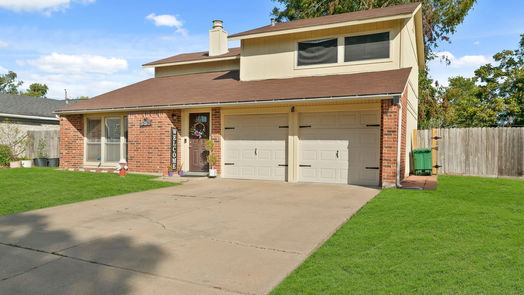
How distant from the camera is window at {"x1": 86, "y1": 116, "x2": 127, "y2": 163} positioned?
542 inches

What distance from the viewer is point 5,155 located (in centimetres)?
1614

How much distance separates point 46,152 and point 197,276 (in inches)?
A: 701

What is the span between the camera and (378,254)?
399 centimetres

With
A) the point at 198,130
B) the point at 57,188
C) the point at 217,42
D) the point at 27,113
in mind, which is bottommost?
the point at 57,188

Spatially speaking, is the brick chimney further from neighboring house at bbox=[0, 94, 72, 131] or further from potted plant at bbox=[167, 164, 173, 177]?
neighboring house at bbox=[0, 94, 72, 131]

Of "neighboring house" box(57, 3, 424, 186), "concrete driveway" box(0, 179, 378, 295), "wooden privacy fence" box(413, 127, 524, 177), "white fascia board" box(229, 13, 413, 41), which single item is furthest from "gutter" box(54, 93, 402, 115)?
"wooden privacy fence" box(413, 127, 524, 177)

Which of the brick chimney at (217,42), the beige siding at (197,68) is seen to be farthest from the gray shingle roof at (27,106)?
the brick chimney at (217,42)

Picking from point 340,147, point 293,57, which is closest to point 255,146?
point 340,147

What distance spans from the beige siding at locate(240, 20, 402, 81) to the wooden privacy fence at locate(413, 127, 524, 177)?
4248 mm

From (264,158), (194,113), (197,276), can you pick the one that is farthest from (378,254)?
(194,113)

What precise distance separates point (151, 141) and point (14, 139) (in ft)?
32.9

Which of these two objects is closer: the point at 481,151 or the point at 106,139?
the point at 481,151

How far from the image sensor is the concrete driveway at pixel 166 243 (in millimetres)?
3352

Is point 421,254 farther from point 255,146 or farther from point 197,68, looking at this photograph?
point 197,68
